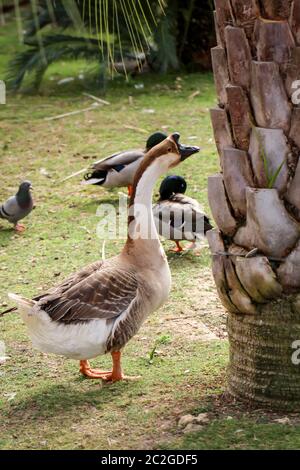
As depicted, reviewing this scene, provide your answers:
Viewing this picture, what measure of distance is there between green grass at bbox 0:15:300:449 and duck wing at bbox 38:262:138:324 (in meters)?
0.43

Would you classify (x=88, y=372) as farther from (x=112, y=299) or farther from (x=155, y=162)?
(x=155, y=162)

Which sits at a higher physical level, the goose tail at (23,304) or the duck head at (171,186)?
the goose tail at (23,304)

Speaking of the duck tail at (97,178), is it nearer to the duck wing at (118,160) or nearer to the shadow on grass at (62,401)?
the duck wing at (118,160)

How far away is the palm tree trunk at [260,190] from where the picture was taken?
13.7 ft

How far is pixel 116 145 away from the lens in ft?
34.2

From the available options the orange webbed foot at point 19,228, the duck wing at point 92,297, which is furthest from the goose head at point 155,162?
the orange webbed foot at point 19,228

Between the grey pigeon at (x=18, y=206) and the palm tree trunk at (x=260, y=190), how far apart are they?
13.2 ft

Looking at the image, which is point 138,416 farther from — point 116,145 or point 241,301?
point 116,145

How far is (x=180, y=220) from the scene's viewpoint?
24.7ft

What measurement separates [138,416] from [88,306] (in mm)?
782

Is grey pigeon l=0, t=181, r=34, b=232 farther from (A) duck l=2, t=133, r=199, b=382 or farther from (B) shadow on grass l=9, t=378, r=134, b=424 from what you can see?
(B) shadow on grass l=9, t=378, r=134, b=424

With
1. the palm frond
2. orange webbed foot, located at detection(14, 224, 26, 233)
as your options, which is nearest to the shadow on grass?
orange webbed foot, located at detection(14, 224, 26, 233)

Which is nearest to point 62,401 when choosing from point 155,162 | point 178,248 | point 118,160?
point 155,162

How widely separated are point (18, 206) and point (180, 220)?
165cm
